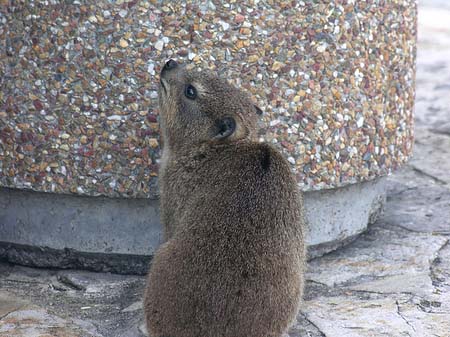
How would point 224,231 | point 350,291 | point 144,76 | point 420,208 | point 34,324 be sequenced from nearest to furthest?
point 224,231, point 34,324, point 144,76, point 350,291, point 420,208

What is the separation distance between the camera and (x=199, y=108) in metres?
5.02

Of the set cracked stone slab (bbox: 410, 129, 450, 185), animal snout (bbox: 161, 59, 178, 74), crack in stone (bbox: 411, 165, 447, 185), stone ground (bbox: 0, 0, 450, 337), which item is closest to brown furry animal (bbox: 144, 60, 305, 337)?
animal snout (bbox: 161, 59, 178, 74)

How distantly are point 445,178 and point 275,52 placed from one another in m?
2.44

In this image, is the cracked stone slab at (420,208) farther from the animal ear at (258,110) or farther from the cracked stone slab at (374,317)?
the animal ear at (258,110)

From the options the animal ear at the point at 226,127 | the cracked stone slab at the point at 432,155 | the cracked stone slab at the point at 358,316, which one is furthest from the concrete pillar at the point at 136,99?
the cracked stone slab at the point at 432,155

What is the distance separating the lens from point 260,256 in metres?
4.32

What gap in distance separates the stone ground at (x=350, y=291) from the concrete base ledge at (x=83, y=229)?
0.29 ft

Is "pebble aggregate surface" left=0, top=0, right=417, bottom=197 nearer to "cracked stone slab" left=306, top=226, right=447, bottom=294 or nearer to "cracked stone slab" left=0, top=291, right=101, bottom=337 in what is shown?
"cracked stone slab" left=306, top=226, right=447, bottom=294

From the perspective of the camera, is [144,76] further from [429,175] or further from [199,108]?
[429,175]

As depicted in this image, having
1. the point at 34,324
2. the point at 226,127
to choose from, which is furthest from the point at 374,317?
the point at 34,324

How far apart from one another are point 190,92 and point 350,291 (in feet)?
4.64

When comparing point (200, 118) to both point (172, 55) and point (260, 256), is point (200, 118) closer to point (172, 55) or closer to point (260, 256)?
point (172, 55)

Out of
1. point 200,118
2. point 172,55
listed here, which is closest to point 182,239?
point 200,118

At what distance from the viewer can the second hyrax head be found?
16.2 feet
